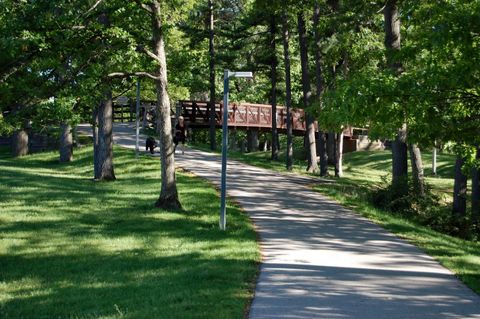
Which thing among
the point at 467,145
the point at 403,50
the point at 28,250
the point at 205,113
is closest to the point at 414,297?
the point at 467,145

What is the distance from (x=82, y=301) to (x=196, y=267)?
1.90 meters

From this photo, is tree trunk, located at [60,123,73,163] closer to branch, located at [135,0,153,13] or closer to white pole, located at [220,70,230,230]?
branch, located at [135,0,153,13]

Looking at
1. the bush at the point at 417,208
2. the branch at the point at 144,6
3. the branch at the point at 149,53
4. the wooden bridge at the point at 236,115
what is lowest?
the bush at the point at 417,208

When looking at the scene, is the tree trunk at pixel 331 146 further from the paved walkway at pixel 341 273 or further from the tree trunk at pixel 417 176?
the paved walkway at pixel 341 273

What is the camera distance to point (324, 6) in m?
25.5

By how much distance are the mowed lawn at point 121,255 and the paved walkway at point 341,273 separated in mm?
432

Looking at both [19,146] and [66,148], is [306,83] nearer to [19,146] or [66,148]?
[66,148]

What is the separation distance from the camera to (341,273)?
9.04 metres

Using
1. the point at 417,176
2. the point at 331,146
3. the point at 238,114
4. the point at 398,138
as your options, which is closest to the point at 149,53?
the point at 398,138

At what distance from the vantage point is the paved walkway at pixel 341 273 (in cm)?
720

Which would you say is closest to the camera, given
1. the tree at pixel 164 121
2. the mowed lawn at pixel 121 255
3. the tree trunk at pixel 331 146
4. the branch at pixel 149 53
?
the mowed lawn at pixel 121 255

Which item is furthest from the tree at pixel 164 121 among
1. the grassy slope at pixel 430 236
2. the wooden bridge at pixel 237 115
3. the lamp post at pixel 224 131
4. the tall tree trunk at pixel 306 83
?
the wooden bridge at pixel 237 115

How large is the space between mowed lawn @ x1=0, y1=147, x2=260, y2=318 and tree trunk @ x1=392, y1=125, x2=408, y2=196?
5548mm

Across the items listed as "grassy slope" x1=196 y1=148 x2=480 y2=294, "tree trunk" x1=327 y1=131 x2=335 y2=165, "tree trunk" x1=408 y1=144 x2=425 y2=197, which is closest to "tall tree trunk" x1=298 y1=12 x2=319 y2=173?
"grassy slope" x1=196 y1=148 x2=480 y2=294
